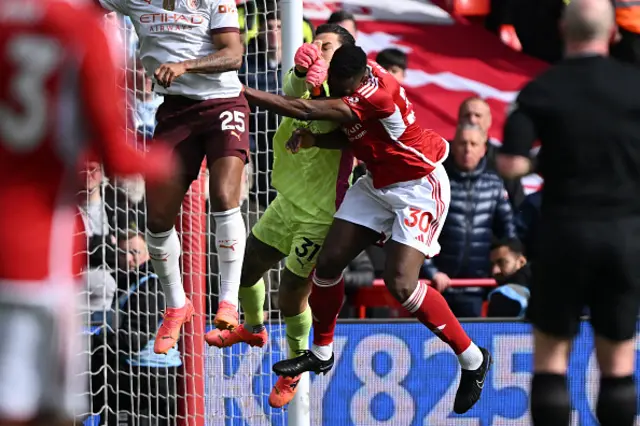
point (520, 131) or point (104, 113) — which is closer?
point (104, 113)

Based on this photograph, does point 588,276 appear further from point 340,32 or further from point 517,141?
point 340,32

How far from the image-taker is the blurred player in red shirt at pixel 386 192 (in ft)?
24.9

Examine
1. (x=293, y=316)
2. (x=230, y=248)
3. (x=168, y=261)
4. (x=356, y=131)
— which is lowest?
(x=293, y=316)

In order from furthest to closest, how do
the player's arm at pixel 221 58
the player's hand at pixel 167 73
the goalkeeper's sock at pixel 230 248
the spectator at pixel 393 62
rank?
the spectator at pixel 393 62 < the goalkeeper's sock at pixel 230 248 < the player's arm at pixel 221 58 < the player's hand at pixel 167 73

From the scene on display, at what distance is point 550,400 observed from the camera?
6059mm

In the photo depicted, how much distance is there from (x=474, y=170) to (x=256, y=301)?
91.8 inches

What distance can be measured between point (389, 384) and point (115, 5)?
3491 millimetres

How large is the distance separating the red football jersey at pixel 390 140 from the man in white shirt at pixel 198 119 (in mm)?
714

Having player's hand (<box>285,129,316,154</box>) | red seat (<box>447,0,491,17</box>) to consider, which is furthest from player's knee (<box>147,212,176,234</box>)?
red seat (<box>447,0,491,17</box>)

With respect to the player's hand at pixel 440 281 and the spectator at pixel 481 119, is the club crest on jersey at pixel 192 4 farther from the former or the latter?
the spectator at pixel 481 119

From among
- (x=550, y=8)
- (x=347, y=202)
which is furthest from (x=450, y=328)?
(x=550, y=8)

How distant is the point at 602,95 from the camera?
5973 mm

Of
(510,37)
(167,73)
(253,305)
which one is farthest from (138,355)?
(510,37)

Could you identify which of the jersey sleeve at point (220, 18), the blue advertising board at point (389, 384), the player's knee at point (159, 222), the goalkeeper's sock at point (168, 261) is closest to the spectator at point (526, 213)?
the blue advertising board at point (389, 384)
